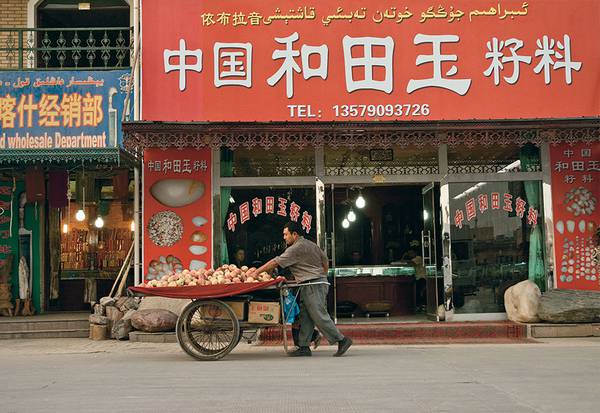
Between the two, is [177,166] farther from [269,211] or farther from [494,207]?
[494,207]

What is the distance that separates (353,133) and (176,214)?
3.48m

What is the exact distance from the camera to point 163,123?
1185cm

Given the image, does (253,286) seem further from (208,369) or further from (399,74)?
(399,74)

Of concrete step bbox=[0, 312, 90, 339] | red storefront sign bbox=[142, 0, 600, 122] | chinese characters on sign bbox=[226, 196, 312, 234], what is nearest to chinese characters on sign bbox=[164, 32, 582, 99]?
red storefront sign bbox=[142, 0, 600, 122]

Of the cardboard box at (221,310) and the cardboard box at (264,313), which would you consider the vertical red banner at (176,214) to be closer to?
the cardboard box at (221,310)

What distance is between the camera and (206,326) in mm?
9945

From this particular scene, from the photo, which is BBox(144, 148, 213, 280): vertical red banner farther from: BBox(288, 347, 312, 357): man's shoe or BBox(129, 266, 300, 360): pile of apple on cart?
BBox(288, 347, 312, 357): man's shoe

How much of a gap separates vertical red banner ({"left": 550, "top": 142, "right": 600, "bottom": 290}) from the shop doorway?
2163 millimetres

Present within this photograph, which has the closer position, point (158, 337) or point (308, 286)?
point (308, 286)

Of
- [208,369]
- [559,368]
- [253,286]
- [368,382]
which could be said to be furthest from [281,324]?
[559,368]

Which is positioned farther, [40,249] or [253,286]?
[40,249]

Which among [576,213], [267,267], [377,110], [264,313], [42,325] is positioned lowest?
[42,325]

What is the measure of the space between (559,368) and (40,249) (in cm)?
1087

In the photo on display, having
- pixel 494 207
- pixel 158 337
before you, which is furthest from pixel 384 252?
pixel 158 337
